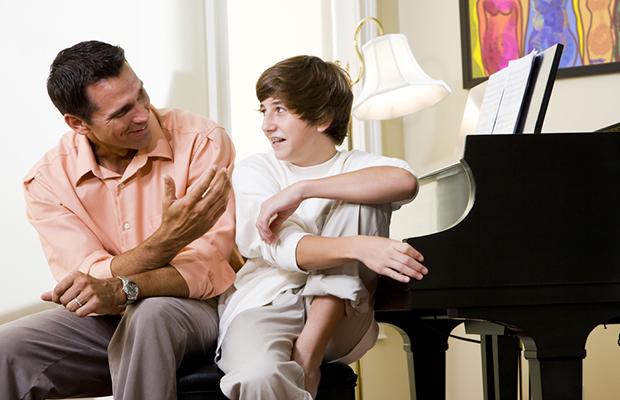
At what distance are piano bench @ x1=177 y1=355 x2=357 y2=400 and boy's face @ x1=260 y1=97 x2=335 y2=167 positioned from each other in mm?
489

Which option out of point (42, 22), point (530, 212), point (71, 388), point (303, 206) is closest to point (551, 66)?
point (530, 212)

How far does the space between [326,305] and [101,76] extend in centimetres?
A: 86

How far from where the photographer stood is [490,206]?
1.80 m

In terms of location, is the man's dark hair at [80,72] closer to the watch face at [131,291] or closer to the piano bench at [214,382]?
the watch face at [131,291]

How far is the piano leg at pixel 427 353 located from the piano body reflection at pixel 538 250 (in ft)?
2.25

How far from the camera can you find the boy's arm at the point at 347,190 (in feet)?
6.19

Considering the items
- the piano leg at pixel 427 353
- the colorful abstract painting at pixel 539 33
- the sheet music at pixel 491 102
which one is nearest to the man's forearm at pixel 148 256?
the piano leg at pixel 427 353

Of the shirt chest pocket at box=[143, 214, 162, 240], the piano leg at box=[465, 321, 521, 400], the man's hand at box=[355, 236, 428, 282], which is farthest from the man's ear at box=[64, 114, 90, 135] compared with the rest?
the piano leg at box=[465, 321, 521, 400]

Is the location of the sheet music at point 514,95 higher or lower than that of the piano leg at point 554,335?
higher

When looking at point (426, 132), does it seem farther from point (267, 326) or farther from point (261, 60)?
point (267, 326)

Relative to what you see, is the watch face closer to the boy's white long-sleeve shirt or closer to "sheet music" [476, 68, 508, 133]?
the boy's white long-sleeve shirt

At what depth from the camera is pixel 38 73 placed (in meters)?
2.77

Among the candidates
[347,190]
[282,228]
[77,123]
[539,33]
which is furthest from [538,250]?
[539,33]

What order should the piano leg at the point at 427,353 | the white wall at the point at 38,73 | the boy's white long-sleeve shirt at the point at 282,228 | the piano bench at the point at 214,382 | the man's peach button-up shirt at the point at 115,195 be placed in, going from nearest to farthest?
the piano bench at the point at 214,382, the boy's white long-sleeve shirt at the point at 282,228, the man's peach button-up shirt at the point at 115,195, the piano leg at the point at 427,353, the white wall at the point at 38,73
